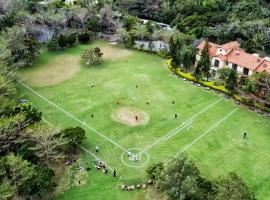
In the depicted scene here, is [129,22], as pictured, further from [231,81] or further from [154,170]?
[154,170]

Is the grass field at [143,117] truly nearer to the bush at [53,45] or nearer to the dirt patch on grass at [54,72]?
the dirt patch on grass at [54,72]

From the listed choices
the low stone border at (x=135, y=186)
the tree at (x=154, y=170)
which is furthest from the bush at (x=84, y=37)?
the low stone border at (x=135, y=186)

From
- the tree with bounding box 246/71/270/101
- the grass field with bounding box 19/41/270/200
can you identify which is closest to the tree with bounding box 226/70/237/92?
the grass field with bounding box 19/41/270/200

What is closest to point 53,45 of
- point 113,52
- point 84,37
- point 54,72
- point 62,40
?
point 62,40

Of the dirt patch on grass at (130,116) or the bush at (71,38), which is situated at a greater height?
the bush at (71,38)

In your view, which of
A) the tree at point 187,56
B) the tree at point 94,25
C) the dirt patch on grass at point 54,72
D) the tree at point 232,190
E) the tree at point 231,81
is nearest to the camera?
the tree at point 232,190

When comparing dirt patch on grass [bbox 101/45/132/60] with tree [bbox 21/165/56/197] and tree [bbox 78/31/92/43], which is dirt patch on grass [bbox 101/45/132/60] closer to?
tree [bbox 78/31/92/43]

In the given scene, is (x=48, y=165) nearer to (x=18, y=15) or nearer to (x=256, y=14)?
(x=18, y=15)
